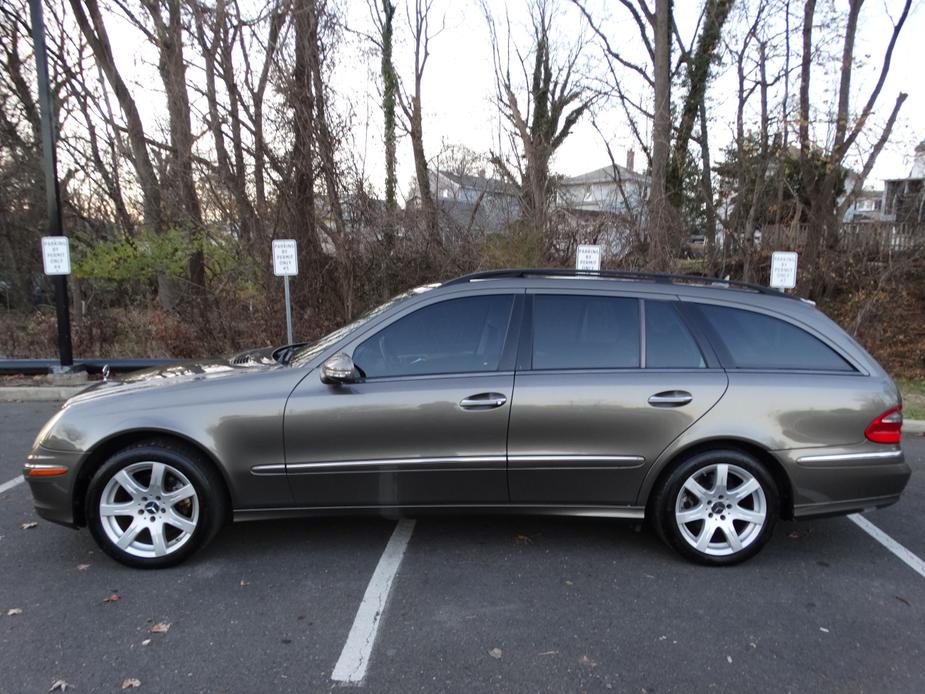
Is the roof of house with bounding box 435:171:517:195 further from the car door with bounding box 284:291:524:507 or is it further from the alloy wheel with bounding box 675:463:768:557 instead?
the alloy wheel with bounding box 675:463:768:557

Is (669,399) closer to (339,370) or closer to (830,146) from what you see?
(339,370)

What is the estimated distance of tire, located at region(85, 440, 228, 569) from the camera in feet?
10.6

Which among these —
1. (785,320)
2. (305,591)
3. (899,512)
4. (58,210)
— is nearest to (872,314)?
(899,512)

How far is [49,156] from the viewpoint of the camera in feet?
26.0

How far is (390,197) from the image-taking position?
1180 cm

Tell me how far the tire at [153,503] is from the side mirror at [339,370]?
834 mm

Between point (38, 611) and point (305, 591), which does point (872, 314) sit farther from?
point (38, 611)

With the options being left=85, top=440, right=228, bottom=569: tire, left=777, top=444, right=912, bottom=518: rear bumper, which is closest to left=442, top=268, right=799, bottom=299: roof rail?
left=777, top=444, right=912, bottom=518: rear bumper

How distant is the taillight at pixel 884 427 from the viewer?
334cm

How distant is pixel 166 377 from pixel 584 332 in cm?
244

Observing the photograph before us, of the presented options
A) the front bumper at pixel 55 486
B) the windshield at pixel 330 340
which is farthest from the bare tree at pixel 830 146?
the front bumper at pixel 55 486

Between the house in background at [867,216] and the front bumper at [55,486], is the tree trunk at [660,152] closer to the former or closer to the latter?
the house in background at [867,216]

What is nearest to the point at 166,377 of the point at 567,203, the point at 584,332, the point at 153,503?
the point at 153,503

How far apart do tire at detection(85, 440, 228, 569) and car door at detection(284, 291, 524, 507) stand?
482 mm
